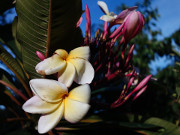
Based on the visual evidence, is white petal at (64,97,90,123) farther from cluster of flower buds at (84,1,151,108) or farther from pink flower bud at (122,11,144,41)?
pink flower bud at (122,11,144,41)

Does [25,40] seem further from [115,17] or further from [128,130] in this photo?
[128,130]

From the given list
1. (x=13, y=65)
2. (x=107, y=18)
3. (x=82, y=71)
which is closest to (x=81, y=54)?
(x=82, y=71)

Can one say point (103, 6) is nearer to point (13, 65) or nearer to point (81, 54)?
point (81, 54)

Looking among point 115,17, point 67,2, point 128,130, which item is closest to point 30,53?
point 67,2

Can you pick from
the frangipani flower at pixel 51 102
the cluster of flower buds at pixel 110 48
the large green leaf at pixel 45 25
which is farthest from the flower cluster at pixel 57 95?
the cluster of flower buds at pixel 110 48

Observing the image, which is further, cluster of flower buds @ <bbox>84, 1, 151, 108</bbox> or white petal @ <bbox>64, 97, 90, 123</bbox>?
cluster of flower buds @ <bbox>84, 1, 151, 108</bbox>

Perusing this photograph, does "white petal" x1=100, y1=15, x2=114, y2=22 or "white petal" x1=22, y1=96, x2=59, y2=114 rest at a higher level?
"white petal" x1=100, y1=15, x2=114, y2=22

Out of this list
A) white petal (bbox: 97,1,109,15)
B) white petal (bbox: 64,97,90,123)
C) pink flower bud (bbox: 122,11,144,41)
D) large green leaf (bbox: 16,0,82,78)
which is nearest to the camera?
white petal (bbox: 64,97,90,123)

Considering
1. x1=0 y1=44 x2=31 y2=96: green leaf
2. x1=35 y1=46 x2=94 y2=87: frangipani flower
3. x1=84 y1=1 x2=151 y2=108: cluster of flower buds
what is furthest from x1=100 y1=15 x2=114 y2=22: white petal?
x1=0 y1=44 x2=31 y2=96: green leaf
